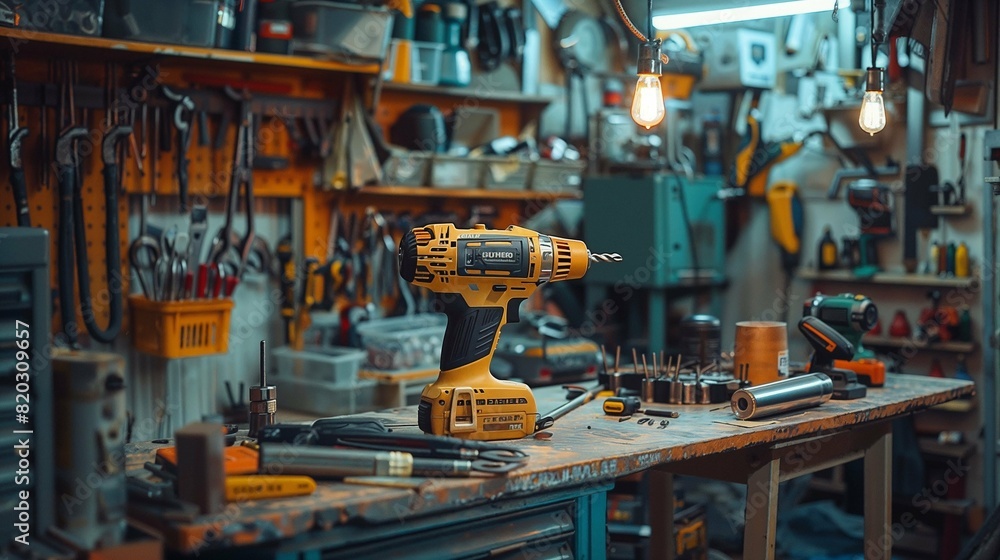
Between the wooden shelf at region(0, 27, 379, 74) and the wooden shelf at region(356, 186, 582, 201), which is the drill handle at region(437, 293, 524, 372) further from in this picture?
the wooden shelf at region(356, 186, 582, 201)

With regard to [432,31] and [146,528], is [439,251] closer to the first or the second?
[146,528]

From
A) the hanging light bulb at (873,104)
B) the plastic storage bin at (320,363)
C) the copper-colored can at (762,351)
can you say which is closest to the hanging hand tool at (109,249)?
the plastic storage bin at (320,363)

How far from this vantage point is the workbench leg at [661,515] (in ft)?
10.2

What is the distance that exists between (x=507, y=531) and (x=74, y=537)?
2.62 feet

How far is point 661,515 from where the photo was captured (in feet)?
10.3

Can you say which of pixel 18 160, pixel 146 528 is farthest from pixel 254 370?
pixel 146 528

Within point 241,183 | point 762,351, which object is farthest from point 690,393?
point 241,183

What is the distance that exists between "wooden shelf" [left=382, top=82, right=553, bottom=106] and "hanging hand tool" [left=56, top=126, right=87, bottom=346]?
125 cm

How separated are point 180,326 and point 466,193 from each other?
1.30 metres

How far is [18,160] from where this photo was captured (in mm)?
3074

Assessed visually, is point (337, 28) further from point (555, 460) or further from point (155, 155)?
point (555, 460)

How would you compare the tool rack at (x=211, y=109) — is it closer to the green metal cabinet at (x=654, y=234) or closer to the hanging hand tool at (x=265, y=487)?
the green metal cabinet at (x=654, y=234)

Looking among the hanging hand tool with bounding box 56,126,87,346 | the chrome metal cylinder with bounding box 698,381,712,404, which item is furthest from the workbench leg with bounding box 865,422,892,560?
the hanging hand tool with bounding box 56,126,87,346

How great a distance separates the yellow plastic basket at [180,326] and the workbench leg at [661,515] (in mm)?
1435
